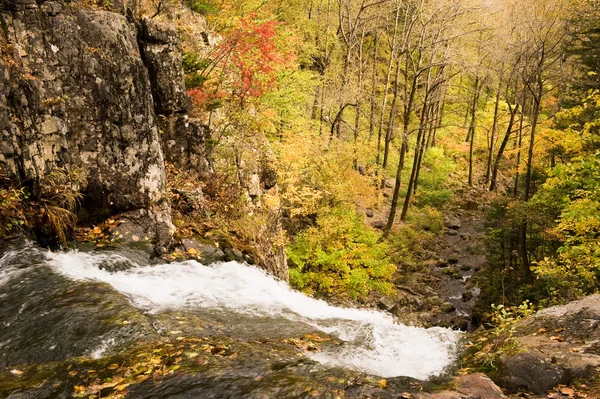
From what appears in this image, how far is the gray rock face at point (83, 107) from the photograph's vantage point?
6.44 m

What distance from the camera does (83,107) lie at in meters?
7.12

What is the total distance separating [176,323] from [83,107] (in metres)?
4.44

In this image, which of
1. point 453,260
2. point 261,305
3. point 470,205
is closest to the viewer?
point 261,305

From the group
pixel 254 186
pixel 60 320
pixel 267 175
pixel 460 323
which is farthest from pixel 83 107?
pixel 460 323

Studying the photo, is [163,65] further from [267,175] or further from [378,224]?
[378,224]

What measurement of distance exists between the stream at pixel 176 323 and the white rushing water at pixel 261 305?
2cm

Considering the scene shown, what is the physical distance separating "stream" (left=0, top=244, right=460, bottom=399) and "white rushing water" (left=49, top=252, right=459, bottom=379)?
0.02 m

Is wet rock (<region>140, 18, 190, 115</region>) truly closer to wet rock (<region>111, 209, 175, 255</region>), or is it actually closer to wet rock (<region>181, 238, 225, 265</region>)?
wet rock (<region>111, 209, 175, 255</region>)

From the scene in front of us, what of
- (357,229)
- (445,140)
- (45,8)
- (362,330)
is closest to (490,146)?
(445,140)

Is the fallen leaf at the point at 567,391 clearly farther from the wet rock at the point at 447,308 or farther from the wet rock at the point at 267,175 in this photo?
the wet rock at the point at 447,308

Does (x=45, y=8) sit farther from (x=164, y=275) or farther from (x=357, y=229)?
(x=357, y=229)

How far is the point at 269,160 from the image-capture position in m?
13.5

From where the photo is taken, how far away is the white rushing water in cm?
540

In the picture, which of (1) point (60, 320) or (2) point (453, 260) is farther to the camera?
(2) point (453, 260)
